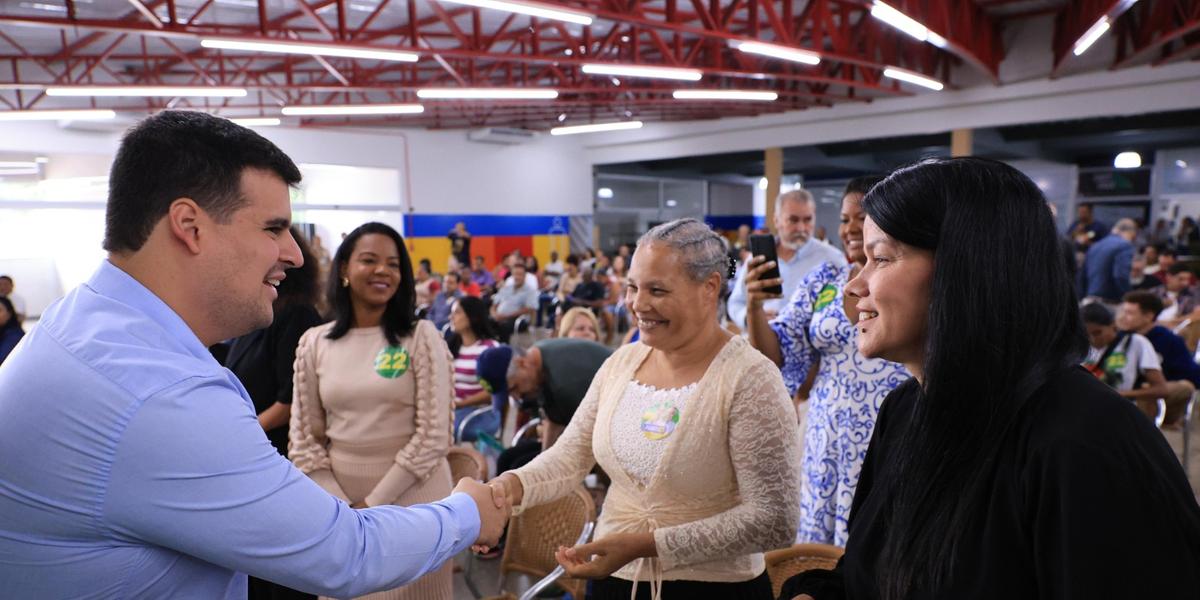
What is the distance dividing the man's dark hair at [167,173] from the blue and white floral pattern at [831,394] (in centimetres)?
172

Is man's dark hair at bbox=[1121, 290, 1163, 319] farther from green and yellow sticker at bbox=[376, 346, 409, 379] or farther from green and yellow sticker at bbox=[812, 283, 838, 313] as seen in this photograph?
green and yellow sticker at bbox=[376, 346, 409, 379]

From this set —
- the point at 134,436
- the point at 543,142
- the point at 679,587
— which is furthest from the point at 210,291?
the point at 543,142

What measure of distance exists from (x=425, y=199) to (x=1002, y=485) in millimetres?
16689

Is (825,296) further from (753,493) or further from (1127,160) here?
(1127,160)

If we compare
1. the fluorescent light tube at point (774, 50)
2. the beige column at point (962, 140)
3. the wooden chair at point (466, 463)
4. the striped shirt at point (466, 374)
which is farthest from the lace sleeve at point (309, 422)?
the beige column at point (962, 140)

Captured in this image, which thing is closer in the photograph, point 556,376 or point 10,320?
point 556,376

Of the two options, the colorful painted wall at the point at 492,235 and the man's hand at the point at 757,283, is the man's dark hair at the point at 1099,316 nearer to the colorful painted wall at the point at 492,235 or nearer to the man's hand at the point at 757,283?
the man's hand at the point at 757,283

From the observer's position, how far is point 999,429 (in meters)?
0.93

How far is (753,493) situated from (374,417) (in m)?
1.32

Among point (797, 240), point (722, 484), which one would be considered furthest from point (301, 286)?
point (797, 240)

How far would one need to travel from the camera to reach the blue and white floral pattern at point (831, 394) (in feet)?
7.35

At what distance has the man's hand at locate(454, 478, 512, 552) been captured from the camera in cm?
143

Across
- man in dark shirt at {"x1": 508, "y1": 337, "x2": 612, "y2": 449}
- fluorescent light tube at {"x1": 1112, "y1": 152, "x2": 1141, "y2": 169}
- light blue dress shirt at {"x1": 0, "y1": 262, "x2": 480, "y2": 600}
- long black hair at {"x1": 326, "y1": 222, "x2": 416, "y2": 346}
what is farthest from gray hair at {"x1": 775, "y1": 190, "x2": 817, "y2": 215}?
fluorescent light tube at {"x1": 1112, "y1": 152, "x2": 1141, "y2": 169}

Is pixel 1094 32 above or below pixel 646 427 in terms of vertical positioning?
above
